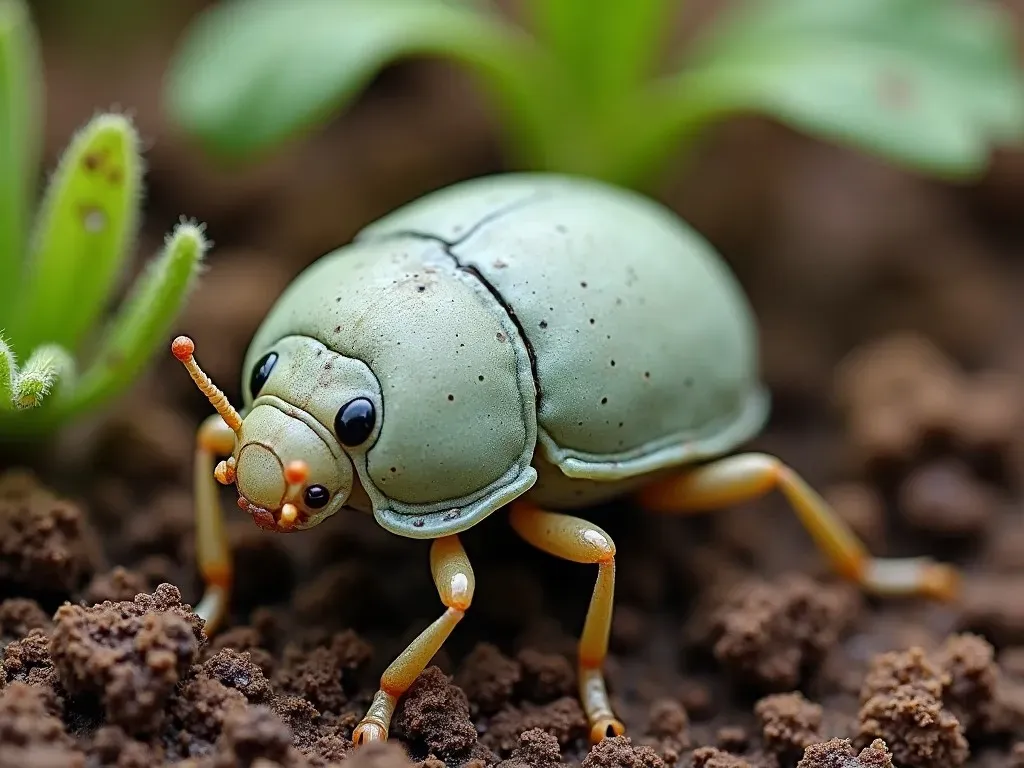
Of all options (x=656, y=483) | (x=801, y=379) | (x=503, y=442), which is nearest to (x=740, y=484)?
(x=656, y=483)

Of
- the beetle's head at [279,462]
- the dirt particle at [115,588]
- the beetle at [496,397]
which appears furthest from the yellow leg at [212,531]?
the beetle's head at [279,462]

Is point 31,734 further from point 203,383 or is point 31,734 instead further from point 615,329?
point 615,329

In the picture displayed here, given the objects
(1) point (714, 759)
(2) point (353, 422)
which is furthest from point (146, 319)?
(1) point (714, 759)

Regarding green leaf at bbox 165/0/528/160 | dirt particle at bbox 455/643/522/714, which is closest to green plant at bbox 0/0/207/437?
green leaf at bbox 165/0/528/160

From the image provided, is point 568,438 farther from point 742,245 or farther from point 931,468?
point 742,245

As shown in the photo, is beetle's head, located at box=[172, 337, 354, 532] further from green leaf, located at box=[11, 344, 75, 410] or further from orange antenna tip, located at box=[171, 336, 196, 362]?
green leaf, located at box=[11, 344, 75, 410]

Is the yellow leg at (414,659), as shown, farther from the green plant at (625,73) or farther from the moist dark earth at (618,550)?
the green plant at (625,73)
